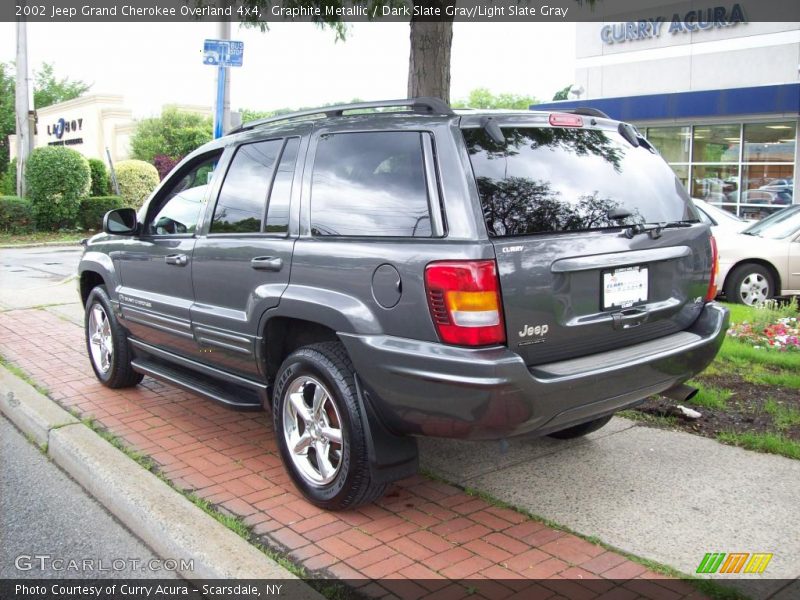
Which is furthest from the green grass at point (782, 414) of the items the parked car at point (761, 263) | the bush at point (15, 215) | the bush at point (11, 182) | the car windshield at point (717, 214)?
the bush at point (11, 182)

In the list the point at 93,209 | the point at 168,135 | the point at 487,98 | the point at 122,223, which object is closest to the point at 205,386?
the point at 122,223

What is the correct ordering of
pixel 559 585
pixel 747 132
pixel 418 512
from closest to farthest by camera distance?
pixel 559 585, pixel 418 512, pixel 747 132

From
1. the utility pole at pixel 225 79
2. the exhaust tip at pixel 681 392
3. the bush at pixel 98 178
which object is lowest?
the exhaust tip at pixel 681 392


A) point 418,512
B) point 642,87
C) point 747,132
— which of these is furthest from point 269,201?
point 642,87

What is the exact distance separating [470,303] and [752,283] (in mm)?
8332

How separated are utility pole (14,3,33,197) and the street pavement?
21352 mm

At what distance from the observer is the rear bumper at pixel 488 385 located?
3.31 metres

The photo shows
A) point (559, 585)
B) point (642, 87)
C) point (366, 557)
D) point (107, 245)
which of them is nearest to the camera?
point (559, 585)

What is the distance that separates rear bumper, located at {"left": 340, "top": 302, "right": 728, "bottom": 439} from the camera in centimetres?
331

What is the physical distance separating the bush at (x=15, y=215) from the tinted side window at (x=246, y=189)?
1922 cm

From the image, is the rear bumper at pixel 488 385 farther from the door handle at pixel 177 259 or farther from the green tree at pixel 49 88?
the green tree at pixel 49 88

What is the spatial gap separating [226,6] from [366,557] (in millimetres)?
7419

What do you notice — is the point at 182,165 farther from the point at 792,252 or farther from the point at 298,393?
the point at 792,252

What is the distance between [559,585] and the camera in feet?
10.7
